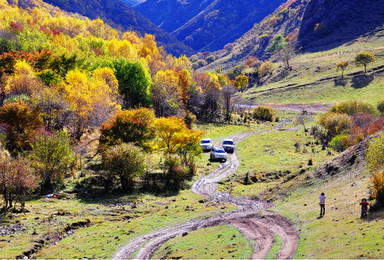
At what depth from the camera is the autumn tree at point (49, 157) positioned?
1448 inches

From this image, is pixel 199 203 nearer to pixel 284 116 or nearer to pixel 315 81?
pixel 284 116

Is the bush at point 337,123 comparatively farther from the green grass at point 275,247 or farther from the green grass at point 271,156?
the green grass at point 275,247

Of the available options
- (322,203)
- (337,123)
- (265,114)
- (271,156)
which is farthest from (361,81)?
(322,203)

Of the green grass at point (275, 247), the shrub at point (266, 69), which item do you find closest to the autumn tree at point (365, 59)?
the shrub at point (266, 69)

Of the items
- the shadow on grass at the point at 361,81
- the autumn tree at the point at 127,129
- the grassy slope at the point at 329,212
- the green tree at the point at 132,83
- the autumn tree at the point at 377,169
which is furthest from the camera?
the shadow on grass at the point at 361,81

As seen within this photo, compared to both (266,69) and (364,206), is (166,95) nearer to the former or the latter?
(364,206)

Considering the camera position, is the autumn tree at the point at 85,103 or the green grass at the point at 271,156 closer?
the green grass at the point at 271,156

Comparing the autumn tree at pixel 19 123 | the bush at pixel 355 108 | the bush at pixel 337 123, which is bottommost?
the autumn tree at pixel 19 123

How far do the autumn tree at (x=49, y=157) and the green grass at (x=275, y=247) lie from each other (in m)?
28.0

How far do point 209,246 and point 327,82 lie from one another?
449 feet

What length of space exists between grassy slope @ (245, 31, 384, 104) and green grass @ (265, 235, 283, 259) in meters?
94.8

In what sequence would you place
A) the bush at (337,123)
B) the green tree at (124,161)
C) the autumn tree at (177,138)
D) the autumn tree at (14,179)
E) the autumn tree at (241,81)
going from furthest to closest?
the autumn tree at (241,81), the bush at (337,123), the autumn tree at (177,138), the green tree at (124,161), the autumn tree at (14,179)

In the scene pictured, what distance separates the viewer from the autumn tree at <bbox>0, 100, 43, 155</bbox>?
43.7m

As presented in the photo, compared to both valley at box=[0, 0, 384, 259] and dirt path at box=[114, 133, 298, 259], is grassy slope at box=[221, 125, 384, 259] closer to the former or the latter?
valley at box=[0, 0, 384, 259]
